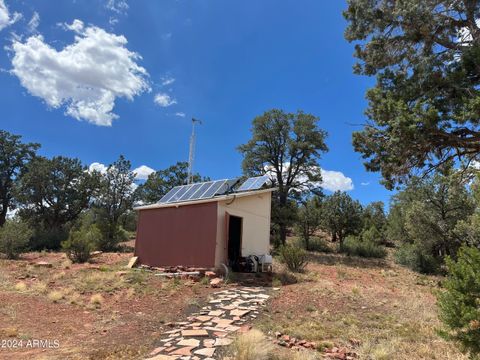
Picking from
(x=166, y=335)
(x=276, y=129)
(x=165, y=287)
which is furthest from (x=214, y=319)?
(x=276, y=129)

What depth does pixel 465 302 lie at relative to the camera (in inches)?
177

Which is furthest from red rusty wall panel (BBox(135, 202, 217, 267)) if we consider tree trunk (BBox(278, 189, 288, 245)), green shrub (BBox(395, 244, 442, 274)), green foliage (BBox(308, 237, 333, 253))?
green foliage (BBox(308, 237, 333, 253))

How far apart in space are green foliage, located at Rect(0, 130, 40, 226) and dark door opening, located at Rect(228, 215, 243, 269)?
23.9 metres

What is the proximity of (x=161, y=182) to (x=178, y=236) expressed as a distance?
1454cm

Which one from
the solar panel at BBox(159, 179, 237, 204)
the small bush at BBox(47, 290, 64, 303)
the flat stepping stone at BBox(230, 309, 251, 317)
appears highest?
the solar panel at BBox(159, 179, 237, 204)

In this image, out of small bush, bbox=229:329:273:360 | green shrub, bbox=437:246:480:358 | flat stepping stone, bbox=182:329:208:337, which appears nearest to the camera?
green shrub, bbox=437:246:480:358

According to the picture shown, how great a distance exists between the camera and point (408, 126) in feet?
25.1

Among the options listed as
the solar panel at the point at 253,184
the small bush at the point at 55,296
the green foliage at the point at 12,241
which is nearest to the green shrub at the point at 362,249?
the solar panel at the point at 253,184

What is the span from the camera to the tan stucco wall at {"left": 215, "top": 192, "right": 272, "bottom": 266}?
12.7 metres

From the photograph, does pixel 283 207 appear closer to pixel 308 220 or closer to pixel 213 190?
pixel 308 220

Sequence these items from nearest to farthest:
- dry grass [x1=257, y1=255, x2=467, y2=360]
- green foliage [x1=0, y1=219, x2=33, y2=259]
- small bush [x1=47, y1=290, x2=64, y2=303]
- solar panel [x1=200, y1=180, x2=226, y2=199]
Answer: dry grass [x1=257, y1=255, x2=467, y2=360] < small bush [x1=47, y1=290, x2=64, y2=303] < solar panel [x1=200, y1=180, x2=226, y2=199] < green foliage [x1=0, y1=219, x2=33, y2=259]

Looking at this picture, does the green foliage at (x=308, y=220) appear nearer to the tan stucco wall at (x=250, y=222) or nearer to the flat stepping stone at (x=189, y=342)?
the tan stucco wall at (x=250, y=222)

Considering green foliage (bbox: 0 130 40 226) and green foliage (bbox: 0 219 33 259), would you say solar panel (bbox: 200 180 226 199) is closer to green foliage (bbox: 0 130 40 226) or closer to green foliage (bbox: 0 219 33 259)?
green foliage (bbox: 0 219 33 259)

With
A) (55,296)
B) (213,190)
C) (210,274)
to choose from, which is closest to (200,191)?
(213,190)
